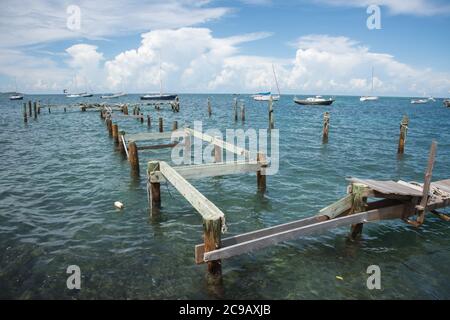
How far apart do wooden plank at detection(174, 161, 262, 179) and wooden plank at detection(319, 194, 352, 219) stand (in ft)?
10.6

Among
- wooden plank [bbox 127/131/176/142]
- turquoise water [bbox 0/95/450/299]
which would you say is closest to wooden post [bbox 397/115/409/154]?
turquoise water [bbox 0/95/450/299]

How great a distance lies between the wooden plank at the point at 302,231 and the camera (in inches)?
229

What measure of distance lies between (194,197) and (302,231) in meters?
2.44

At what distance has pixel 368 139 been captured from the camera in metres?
28.2

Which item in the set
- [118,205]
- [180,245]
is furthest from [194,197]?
[118,205]

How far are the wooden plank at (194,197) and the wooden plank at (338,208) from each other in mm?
2991

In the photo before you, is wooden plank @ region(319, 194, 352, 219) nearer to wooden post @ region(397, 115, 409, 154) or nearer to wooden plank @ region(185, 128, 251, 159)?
wooden plank @ region(185, 128, 251, 159)

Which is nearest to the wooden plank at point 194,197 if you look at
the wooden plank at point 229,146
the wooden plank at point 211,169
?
the wooden plank at point 211,169

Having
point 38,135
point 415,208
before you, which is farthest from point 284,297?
point 38,135

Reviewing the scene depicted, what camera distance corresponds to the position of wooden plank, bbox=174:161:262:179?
9.22 m

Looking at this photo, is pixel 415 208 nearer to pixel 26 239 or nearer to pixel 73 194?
pixel 26 239

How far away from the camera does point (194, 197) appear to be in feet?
22.5
